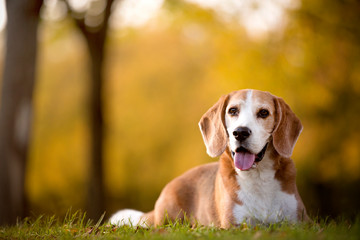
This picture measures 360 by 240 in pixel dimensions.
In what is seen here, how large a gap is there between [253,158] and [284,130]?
1.78 ft

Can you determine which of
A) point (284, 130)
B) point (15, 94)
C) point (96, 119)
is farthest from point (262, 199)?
point (96, 119)

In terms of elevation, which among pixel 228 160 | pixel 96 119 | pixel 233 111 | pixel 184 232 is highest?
pixel 233 111

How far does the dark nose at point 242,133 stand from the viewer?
5000 millimetres

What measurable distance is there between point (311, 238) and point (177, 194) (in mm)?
2744

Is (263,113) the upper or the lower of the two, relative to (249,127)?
upper

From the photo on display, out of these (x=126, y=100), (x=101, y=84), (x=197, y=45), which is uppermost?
(x=197, y=45)

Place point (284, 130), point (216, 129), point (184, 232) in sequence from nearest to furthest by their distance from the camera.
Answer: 1. point (184, 232)
2. point (284, 130)
3. point (216, 129)

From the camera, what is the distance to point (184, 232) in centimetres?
470

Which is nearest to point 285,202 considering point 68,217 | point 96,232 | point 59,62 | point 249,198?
point 249,198

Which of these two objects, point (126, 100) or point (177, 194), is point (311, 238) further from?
point (126, 100)

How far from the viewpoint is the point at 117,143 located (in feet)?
68.4

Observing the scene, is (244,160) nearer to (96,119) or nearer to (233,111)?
(233,111)

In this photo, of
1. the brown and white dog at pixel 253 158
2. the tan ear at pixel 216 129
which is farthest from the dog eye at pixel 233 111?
the tan ear at pixel 216 129

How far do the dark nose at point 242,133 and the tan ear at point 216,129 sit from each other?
395 mm
